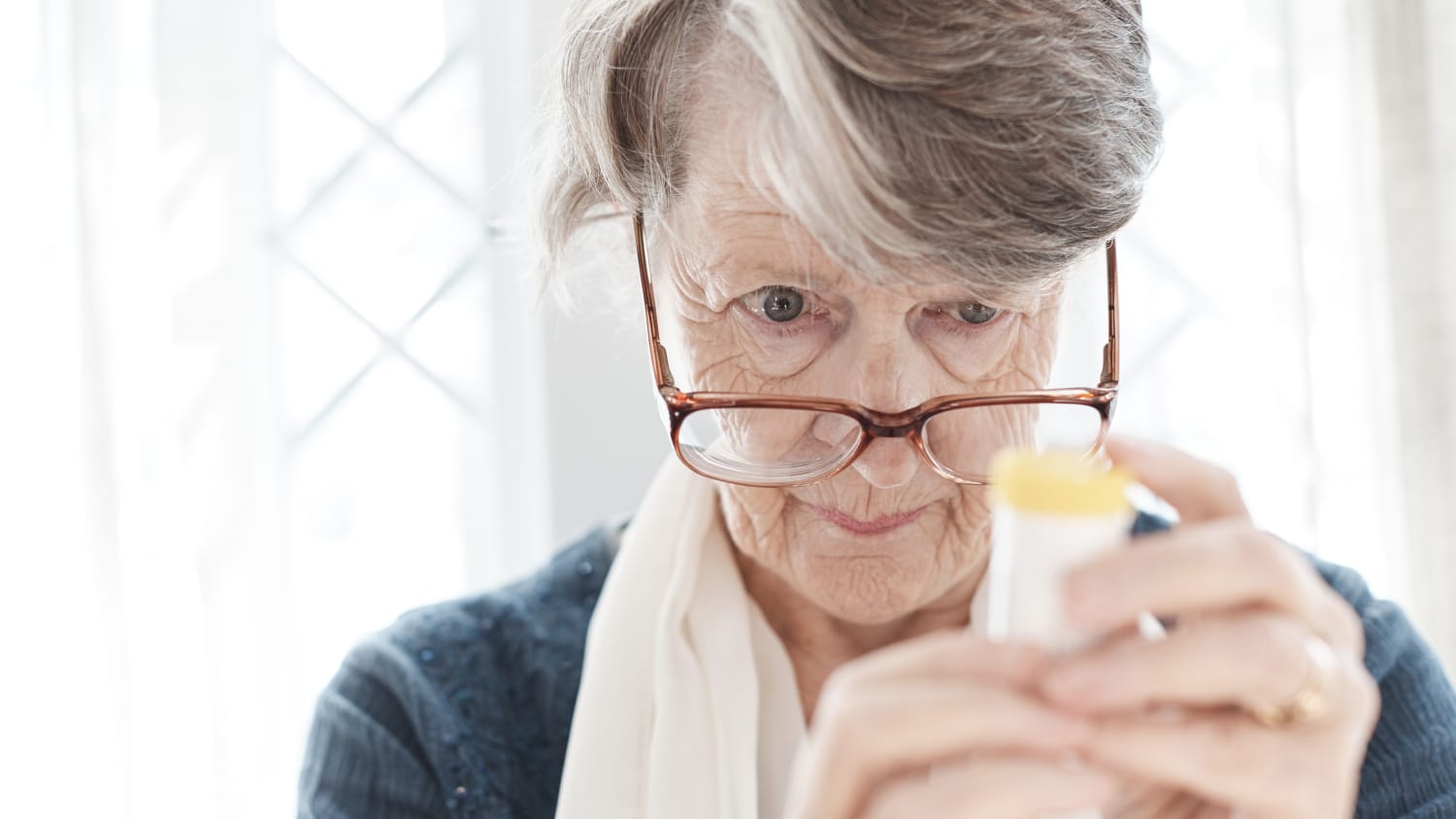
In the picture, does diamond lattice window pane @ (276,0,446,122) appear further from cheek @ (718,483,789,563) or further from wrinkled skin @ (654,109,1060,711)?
cheek @ (718,483,789,563)

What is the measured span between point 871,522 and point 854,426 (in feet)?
0.44

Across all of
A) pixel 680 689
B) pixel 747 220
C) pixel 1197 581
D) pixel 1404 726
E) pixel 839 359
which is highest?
pixel 747 220

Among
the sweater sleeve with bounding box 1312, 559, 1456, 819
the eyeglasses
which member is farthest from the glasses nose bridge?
the sweater sleeve with bounding box 1312, 559, 1456, 819

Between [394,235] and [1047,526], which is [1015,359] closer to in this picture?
[1047,526]

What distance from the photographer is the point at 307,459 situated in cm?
225

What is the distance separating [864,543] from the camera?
1297 millimetres

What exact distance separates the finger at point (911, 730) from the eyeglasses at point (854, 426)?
18.9 inches

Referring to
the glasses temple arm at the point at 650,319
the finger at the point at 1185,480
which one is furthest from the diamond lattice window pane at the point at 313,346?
the finger at the point at 1185,480

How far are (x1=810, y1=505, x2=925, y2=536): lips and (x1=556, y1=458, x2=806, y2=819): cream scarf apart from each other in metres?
0.26

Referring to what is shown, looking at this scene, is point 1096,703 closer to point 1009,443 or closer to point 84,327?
point 1009,443

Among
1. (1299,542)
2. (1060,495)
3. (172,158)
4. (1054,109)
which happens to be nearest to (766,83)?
(1054,109)

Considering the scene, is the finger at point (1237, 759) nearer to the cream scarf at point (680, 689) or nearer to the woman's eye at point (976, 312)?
the woman's eye at point (976, 312)

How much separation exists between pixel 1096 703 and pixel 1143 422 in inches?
78.4

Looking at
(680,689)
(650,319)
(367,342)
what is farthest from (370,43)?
(680,689)
